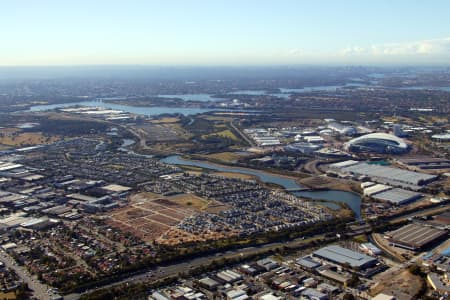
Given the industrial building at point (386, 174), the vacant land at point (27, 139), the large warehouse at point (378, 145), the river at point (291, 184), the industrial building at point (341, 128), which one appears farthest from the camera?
the industrial building at point (341, 128)

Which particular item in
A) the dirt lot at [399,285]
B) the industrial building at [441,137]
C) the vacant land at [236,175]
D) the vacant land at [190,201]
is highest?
the industrial building at [441,137]

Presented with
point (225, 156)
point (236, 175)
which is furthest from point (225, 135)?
point (236, 175)

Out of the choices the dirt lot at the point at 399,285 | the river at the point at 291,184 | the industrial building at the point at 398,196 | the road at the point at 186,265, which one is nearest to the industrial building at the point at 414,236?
the dirt lot at the point at 399,285

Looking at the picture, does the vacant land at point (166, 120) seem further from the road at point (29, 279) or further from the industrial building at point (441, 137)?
the road at point (29, 279)

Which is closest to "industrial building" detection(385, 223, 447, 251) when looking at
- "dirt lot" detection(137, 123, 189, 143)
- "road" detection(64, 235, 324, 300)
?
"road" detection(64, 235, 324, 300)

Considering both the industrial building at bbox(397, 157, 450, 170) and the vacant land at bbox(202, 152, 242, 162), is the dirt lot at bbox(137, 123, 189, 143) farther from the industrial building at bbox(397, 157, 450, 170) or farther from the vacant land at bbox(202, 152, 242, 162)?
the industrial building at bbox(397, 157, 450, 170)

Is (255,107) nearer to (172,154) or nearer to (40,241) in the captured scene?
(172,154)
